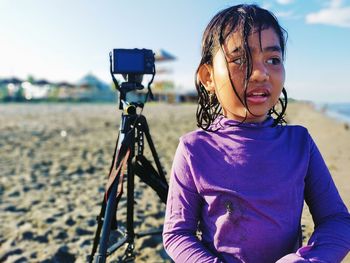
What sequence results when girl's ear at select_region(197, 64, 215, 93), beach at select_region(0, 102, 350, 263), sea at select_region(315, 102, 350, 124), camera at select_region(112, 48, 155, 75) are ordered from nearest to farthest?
girl's ear at select_region(197, 64, 215, 93) → camera at select_region(112, 48, 155, 75) → beach at select_region(0, 102, 350, 263) → sea at select_region(315, 102, 350, 124)

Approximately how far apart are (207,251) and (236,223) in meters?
0.15

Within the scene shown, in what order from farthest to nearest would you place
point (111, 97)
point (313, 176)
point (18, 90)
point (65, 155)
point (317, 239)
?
point (111, 97) → point (18, 90) → point (65, 155) → point (313, 176) → point (317, 239)

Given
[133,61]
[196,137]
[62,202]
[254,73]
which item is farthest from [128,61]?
[62,202]

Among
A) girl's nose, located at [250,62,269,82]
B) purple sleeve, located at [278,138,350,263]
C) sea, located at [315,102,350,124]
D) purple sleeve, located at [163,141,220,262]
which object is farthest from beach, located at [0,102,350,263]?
sea, located at [315,102,350,124]

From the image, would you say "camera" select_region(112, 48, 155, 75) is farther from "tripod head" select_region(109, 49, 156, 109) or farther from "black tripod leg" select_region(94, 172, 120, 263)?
"black tripod leg" select_region(94, 172, 120, 263)

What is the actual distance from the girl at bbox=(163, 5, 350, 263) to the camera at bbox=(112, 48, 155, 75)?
674 mm

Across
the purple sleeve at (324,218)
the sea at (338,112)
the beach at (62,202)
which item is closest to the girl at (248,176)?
the purple sleeve at (324,218)

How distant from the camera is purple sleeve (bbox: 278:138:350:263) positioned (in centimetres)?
133

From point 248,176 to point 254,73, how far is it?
39 centimetres

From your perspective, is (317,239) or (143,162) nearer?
(317,239)

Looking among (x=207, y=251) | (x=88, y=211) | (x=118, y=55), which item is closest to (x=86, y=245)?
(x=88, y=211)

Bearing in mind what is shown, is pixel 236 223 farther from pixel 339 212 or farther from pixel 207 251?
pixel 339 212

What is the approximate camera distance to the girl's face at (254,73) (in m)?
1.41

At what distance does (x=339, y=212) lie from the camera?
1.44 meters
